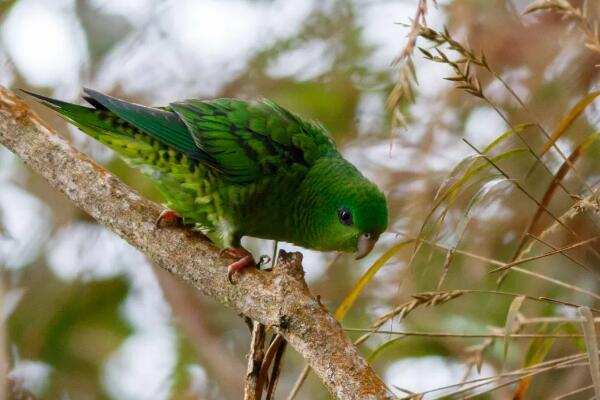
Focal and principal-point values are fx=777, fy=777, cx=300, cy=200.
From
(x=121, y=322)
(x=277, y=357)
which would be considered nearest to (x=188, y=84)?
(x=121, y=322)

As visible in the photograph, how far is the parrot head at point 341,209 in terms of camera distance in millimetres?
3500

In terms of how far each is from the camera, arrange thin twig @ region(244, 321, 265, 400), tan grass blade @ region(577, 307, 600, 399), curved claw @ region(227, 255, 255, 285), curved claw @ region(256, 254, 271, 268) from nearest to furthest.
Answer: tan grass blade @ region(577, 307, 600, 399) → thin twig @ region(244, 321, 265, 400) → curved claw @ region(227, 255, 255, 285) → curved claw @ region(256, 254, 271, 268)

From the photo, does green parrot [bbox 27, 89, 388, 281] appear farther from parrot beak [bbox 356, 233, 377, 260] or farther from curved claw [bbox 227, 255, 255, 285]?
curved claw [bbox 227, 255, 255, 285]

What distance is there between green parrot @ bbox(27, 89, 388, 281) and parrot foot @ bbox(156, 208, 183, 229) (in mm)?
117

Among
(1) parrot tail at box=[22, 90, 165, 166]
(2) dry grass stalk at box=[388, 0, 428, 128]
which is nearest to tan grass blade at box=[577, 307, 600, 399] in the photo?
(2) dry grass stalk at box=[388, 0, 428, 128]

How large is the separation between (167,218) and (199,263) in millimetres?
420

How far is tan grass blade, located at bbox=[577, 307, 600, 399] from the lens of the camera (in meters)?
1.96

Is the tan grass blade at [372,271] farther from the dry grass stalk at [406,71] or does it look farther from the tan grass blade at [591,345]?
the tan grass blade at [591,345]

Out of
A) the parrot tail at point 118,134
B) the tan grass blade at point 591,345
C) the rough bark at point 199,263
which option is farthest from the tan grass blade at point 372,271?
the parrot tail at point 118,134

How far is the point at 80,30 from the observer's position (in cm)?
578

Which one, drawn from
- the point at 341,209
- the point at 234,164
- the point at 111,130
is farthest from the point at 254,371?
the point at 111,130

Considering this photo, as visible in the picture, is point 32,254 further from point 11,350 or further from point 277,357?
point 277,357

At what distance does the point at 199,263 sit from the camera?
10.1ft

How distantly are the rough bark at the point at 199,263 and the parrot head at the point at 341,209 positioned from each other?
1.99ft
